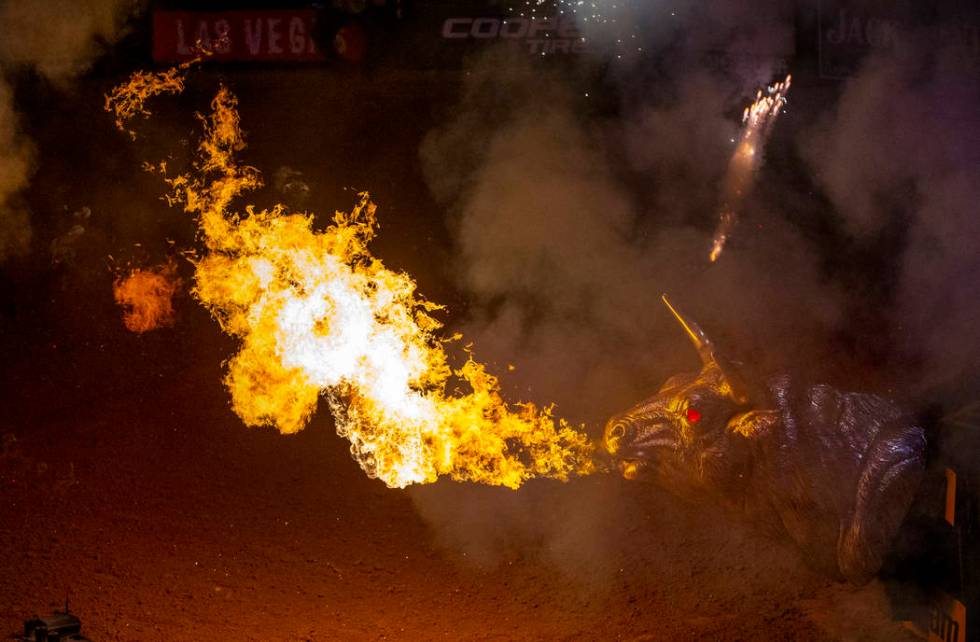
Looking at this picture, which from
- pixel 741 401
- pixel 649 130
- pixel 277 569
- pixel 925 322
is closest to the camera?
pixel 741 401

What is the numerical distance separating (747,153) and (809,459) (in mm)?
2973

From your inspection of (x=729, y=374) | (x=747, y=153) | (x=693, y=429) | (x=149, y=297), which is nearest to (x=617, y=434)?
(x=693, y=429)

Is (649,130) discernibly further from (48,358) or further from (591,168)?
(48,358)

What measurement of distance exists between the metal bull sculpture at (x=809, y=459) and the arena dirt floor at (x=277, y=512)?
3.54 ft

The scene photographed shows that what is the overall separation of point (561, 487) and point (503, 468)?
53cm

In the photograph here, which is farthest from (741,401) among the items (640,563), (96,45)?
(96,45)

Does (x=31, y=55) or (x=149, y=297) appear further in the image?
(x=31, y=55)

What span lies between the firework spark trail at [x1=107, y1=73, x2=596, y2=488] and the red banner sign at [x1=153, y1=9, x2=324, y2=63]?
117 cm

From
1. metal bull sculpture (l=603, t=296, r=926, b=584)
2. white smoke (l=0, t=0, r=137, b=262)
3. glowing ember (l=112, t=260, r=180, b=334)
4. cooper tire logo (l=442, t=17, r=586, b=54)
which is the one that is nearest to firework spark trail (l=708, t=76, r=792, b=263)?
cooper tire logo (l=442, t=17, r=586, b=54)

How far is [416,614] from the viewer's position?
18.2 ft

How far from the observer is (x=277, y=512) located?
20.4 feet

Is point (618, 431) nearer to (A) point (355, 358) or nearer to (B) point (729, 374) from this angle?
(B) point (729, 374)

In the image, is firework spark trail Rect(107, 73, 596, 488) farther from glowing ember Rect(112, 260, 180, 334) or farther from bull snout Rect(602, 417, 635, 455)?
bull snout Rect(602, 417, 635, 455)

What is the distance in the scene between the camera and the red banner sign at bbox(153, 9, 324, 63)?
6.89 metres
